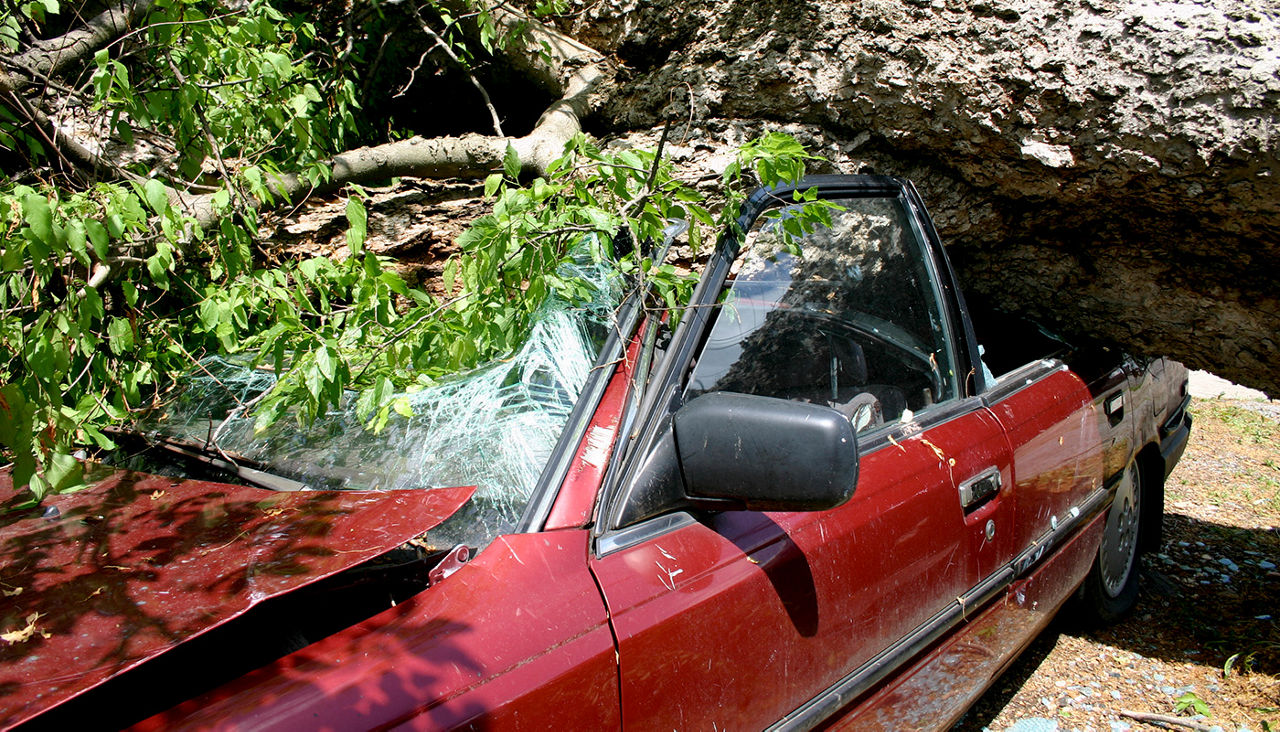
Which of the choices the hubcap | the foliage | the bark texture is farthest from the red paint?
the hubcap

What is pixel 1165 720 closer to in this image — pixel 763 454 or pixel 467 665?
pixel 763 454

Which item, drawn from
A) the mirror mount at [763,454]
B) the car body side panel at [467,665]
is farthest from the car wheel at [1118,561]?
the car body side panel at [467,665]

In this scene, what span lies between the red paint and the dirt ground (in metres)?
2.04

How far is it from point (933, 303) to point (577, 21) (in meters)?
2.88

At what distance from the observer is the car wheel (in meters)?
3.25

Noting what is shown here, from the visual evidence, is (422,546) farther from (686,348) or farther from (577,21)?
(577,21)

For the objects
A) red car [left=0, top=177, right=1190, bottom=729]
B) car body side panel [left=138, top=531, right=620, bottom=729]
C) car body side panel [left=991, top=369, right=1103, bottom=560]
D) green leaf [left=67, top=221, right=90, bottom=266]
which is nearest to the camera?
car body side panel [left=138, top=531, right=620, bottom=729]

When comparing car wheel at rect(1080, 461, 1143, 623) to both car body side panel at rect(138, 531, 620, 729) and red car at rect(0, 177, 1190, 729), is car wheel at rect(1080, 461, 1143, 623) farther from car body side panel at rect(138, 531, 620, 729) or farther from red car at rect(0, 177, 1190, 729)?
car body side panel at rect(138, 531, 620, 729)

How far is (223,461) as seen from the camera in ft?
6.48

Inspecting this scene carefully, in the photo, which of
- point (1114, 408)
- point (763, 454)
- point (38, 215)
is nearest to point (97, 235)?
point (38, 215)

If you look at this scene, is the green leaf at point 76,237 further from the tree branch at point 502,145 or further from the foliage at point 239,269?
the tree branch at point 502,145

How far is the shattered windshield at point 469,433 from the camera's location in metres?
1.70

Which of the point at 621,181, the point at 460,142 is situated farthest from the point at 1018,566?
the point at 460,142

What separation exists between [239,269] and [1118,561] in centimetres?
373
